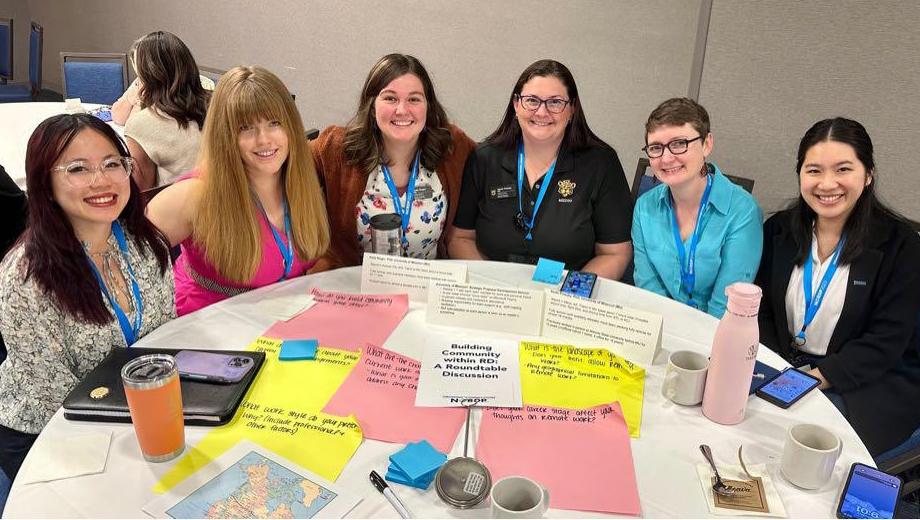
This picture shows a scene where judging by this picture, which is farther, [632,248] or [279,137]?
[632,248]

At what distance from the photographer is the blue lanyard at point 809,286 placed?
1831 mm

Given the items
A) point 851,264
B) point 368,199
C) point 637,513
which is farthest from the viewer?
point 368,199

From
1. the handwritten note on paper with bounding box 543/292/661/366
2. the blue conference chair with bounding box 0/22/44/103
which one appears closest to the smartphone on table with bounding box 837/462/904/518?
the handwritten note on paper with bounding box 543/292/661/366

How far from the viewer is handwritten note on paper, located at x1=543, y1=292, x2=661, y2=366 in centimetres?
151

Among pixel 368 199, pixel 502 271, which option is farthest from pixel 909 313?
pixel 368 199

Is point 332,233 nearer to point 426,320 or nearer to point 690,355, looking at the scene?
Answer: point 426,320

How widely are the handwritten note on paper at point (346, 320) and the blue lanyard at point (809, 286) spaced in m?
1.19

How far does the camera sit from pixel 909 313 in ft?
5.78

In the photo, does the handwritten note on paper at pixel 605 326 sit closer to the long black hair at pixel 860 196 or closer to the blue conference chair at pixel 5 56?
the long black hair at pixel 860 196

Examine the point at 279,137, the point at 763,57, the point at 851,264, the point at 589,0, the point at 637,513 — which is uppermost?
the point at 589,0

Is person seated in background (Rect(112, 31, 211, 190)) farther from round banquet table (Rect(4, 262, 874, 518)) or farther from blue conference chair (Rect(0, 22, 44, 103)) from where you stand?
blue conference chair (Rect(0, 22, 44, 103))

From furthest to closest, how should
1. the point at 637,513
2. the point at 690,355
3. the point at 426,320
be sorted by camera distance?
the point at 426,320 → the point at 690,355 → the point at 637,513

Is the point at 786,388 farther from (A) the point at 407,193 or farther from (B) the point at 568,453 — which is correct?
(A) the point at 407,193

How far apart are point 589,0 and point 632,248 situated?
1841mm
